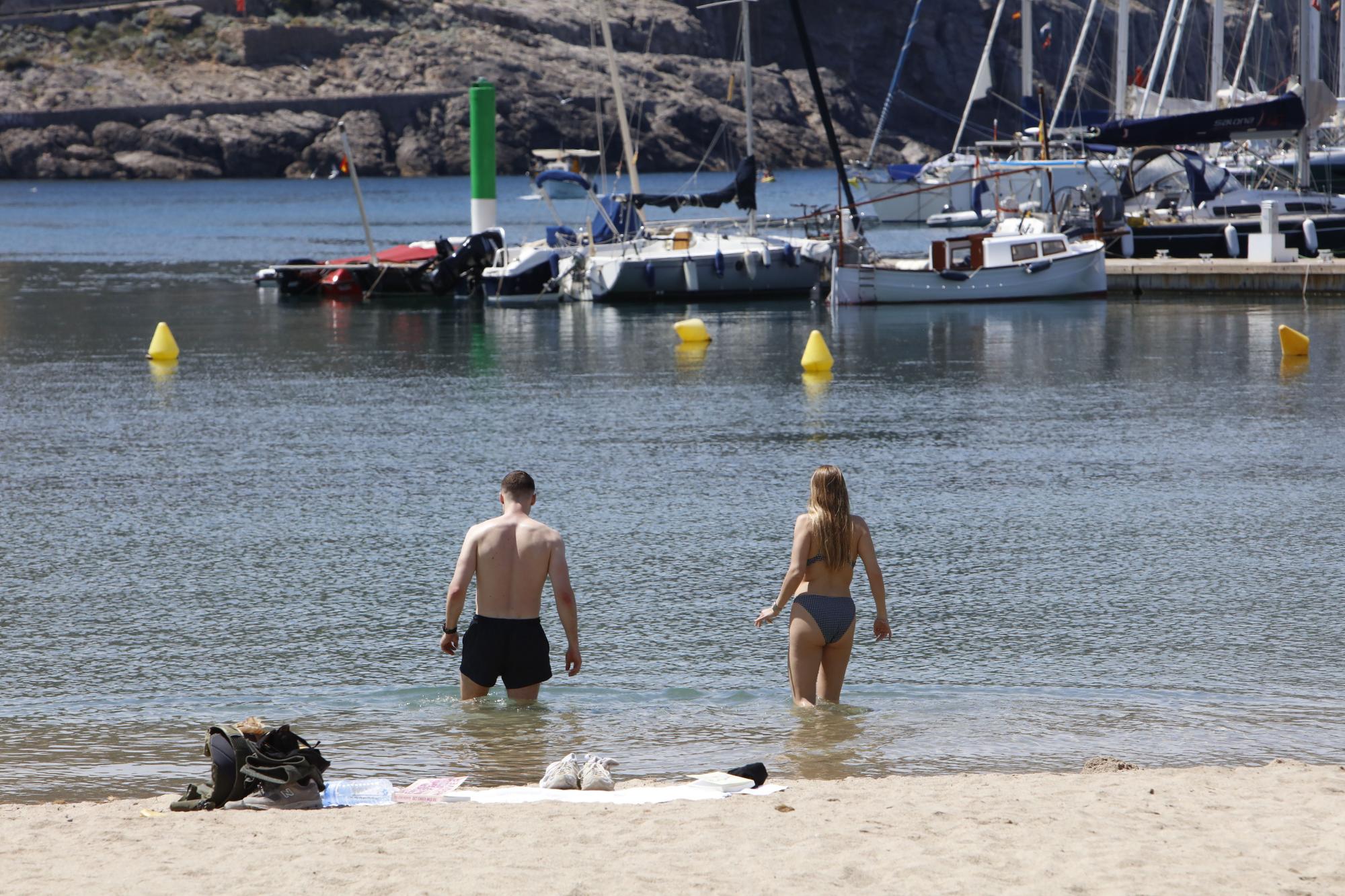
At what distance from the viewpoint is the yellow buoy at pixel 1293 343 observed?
82.8 feet

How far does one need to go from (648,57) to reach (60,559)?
144965 millimetres

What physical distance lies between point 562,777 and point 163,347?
21.5 m

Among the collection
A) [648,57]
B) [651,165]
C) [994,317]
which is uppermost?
[648,57]

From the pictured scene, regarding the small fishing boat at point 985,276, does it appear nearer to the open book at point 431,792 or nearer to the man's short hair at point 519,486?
the man's short hair at point 519,486

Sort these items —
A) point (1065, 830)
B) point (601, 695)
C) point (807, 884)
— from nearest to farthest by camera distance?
1. point (807, 884)
2. point (1065, 830)
3. point (601, 695)

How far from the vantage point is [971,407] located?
21.2 metres

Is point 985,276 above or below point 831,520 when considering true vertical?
above

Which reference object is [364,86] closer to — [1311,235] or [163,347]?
[1311,235]

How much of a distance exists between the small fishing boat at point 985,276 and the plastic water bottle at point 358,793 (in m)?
30.2

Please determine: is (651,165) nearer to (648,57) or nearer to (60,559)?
(648,57)

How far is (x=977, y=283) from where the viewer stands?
36344 millimetres

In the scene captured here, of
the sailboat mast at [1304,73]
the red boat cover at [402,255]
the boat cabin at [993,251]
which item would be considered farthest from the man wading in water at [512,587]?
the sailboat mast at [1304,73]

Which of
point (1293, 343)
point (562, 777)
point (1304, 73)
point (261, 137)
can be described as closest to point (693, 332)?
point (1293, 343)

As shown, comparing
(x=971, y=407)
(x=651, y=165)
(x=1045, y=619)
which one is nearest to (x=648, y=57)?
(x=651, y=165)
